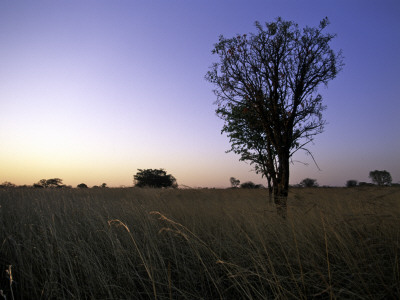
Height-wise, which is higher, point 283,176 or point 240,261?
point 283,176

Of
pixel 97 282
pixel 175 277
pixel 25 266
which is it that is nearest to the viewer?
pixel 97 282

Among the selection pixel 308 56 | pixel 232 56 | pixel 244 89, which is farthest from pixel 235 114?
pixel 308 56

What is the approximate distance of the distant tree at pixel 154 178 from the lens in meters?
43.8

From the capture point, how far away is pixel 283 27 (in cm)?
697

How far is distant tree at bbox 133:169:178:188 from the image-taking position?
43.8 meters

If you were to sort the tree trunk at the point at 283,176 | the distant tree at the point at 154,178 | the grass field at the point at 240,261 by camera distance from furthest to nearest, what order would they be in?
1. the distant tree at the point at 154,178
2. the tree trunk at the point at 283,176
3. the grass field at the point at 240,261

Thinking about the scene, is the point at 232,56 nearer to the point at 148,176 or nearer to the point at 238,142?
the point at 238,142

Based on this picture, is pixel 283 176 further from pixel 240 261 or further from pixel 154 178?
pixel 154 178

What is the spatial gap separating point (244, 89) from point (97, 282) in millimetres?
6220

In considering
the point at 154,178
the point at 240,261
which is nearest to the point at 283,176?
the point at 240,261

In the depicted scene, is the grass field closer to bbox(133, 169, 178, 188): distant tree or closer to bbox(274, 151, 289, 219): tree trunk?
bbox(274, 151, 289, 219): tree trunk

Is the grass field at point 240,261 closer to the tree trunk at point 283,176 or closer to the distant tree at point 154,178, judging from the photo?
the tree trunk at point 283,176

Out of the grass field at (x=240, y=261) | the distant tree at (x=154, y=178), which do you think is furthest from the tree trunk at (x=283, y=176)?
the distant tree at (x=154, y=178)

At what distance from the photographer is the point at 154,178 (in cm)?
4409
